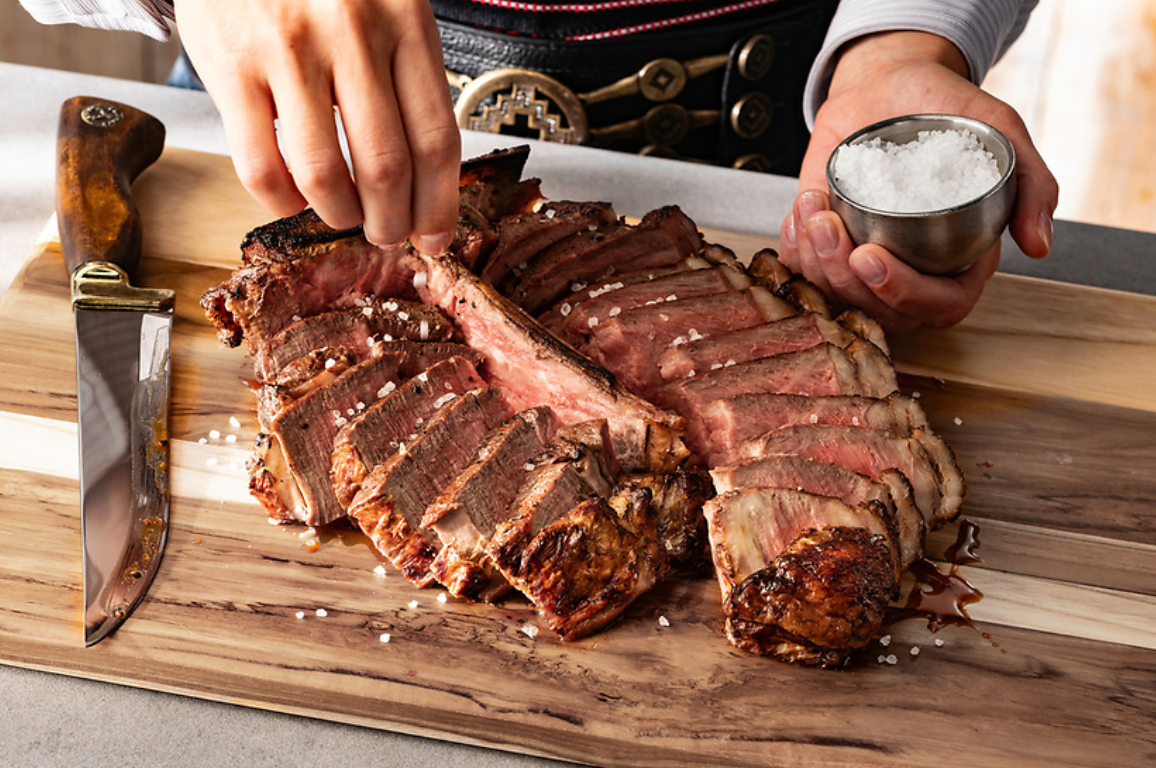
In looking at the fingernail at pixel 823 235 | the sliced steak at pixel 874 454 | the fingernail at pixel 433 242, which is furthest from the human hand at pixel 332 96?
the fingernail at pixel 823 235

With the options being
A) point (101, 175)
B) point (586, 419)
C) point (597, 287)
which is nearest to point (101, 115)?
point (101, 175)

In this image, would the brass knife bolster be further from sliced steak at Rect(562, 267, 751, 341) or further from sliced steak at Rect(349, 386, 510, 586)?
sliced steak at Rect(562, 267, 751, 341)

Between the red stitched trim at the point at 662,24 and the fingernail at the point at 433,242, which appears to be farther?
the red stitched trim at the point at 662,24

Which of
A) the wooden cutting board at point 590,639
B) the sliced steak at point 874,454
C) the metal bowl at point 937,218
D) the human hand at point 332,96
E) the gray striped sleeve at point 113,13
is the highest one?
the human hand at point 332,96

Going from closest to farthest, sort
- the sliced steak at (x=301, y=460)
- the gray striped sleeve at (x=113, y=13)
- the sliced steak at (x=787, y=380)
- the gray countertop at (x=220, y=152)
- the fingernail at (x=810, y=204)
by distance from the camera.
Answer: the gray countertop at (x=220, y=152) < the sliced steak at (x=301, y=460) < the sliced steak at (x=787, y=380) < the fingernail at (x=810, y=204) < the gray striped sleeve at (x=113, y=13)

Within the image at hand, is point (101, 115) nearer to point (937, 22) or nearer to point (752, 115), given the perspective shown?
point (752, 115)

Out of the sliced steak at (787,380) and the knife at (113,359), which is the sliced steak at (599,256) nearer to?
the sliced steak at (787,380)

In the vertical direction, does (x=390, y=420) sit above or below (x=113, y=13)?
below
